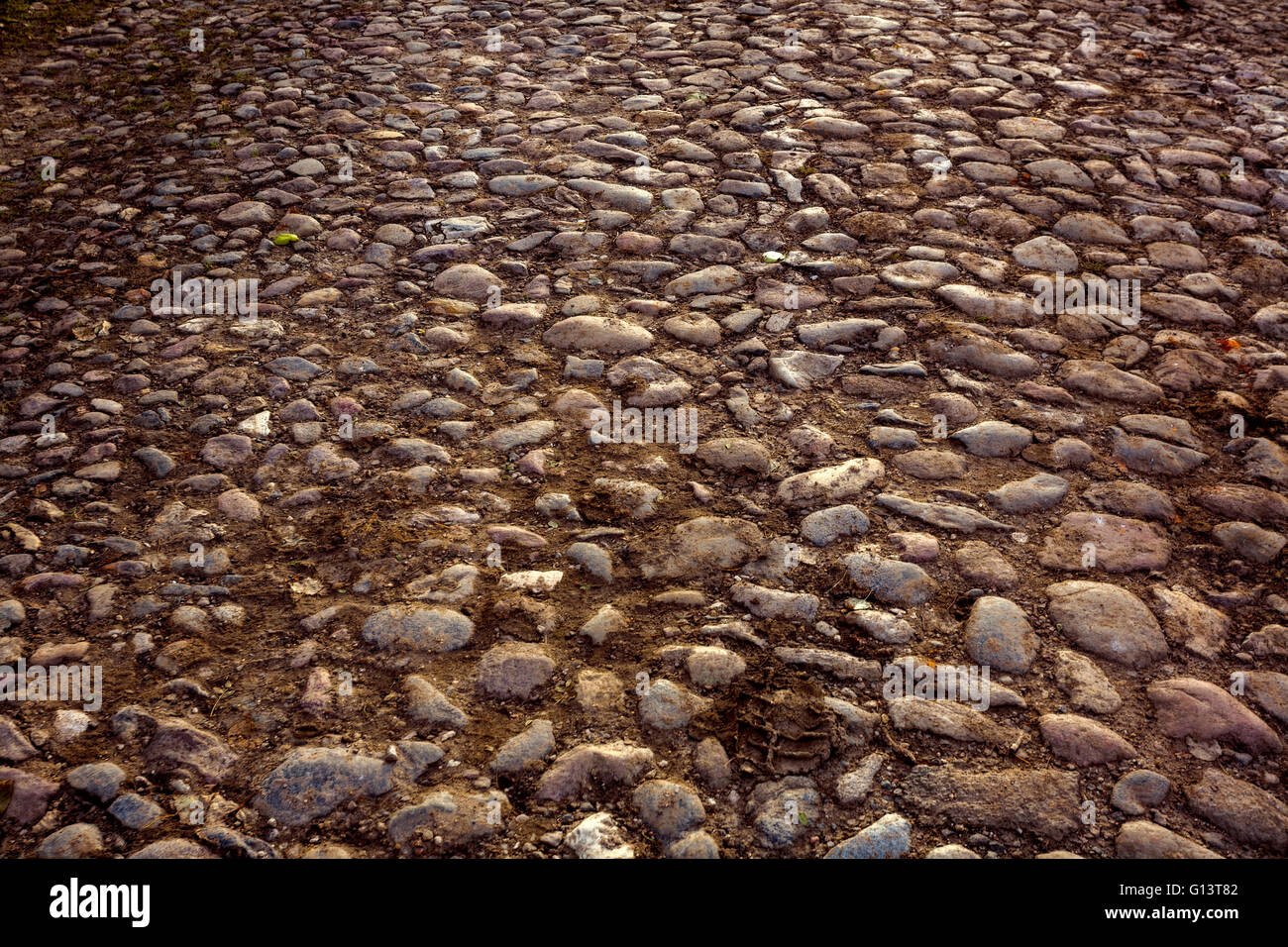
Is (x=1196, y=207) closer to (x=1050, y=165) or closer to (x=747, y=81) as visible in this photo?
(x=1050, y=165)

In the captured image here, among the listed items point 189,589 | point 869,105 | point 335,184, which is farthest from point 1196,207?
point 189,589
